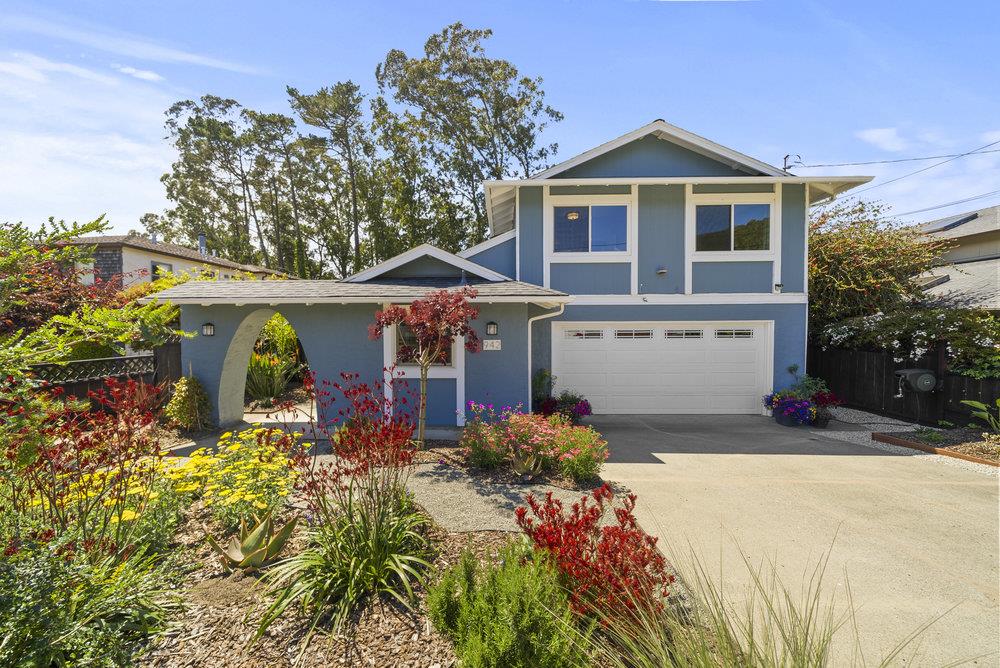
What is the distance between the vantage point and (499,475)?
19.1ft

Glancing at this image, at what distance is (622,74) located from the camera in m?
9.18

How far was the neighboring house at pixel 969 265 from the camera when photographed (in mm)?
11109

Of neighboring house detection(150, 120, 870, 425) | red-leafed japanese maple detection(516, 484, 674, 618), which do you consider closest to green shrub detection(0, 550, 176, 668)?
red-leafed japanese maple detection(516, 484, 674, 618)

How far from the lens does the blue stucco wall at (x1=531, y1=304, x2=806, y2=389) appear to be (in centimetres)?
1042

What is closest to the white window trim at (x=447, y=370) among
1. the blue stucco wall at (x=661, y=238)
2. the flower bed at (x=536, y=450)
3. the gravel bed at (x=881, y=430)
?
the flower bed at (x=536, y=450)

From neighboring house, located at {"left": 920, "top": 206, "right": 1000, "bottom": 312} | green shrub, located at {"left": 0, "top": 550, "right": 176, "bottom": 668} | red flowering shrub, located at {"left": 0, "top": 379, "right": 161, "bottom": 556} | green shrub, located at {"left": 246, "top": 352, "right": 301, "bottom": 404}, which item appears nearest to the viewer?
green shrub, located at {"left": 0, "top": 550, "right": 176, "bottom": 668}

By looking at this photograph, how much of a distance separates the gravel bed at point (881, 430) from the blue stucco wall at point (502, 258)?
23.9ft

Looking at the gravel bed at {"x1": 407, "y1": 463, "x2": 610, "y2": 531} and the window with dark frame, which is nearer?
the gravel bed at {"x1": 407, "y1": 463, "x2": 610, "y2": 531}

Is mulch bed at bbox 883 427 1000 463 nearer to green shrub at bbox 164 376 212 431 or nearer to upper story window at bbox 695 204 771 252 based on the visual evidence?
upper story window at bbox 695 204 771 252

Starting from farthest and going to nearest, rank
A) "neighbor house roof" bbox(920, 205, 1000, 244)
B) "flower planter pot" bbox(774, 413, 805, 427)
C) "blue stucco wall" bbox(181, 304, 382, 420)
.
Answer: "neighbor house roof" bbox(920, 205, 1000, 244) → "flower planter pot" bbox(774, 413, 805, 427) → "blue stucco wall" bbox(181, 304, 382, 420)

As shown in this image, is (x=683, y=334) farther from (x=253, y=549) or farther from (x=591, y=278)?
(x=253, y=549)

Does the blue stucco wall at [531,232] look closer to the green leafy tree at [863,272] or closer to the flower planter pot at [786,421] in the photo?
the flower planter pot at [786,421]

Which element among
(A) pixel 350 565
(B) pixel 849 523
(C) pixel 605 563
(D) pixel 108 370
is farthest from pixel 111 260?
(B) pixel 849 523

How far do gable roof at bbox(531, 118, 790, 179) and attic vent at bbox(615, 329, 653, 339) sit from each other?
13.1 feet
